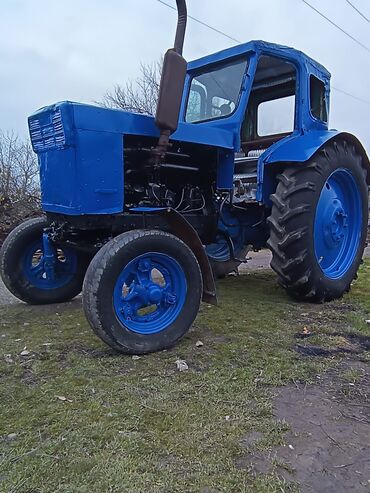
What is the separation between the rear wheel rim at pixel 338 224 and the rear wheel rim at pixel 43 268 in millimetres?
2498

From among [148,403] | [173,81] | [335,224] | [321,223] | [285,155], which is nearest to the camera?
[148,403]

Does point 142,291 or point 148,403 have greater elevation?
point 142,291

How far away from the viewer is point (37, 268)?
4746 millimetres

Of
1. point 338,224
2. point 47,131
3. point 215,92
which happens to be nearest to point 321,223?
point 338,224

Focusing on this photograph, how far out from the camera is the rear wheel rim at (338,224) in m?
4.91

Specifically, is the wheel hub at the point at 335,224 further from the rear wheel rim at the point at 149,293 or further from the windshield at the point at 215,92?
the rear wheel rim at the point at 149,293

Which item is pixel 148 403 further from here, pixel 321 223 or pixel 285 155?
pixel 321 223

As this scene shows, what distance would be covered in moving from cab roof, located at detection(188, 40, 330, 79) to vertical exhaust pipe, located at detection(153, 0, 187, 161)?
1.43 metres

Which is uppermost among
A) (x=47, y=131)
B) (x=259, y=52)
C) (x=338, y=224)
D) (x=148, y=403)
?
(x=259, y=52)

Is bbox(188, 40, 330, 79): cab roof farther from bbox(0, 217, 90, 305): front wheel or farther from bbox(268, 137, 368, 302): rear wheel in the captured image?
bbox(0, 217, 90, 305): front wheel

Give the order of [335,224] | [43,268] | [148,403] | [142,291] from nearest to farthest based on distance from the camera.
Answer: [148,403]
[142,291]
[43,268]
[335,224]

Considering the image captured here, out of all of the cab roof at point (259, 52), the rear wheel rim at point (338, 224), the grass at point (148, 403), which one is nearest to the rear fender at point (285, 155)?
the rear wheel rim at point (338, 224)

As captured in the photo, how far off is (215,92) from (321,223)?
5.82 feet

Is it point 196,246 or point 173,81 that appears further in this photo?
point 196,246
